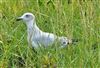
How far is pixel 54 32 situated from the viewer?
9.87 ft

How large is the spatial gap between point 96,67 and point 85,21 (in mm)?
410

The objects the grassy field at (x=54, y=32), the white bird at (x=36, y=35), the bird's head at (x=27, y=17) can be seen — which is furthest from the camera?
the bird's head at (x=27, y=17)

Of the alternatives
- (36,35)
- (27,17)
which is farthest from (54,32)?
(27,17)

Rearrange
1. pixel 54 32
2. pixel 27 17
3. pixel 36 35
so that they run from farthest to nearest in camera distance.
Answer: pixel 27 17 → pixel 36 35 → pixel 54 32

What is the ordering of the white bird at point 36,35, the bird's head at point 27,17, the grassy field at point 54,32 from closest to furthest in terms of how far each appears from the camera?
the grassy field at point 54,32 < the white bird at point 36,35 < the bird's head at point 27,17

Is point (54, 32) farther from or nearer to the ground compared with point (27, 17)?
farther from the ground

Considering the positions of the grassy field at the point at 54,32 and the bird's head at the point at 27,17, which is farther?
the bird's head at the point at 27,17

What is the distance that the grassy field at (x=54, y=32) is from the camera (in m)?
2.94

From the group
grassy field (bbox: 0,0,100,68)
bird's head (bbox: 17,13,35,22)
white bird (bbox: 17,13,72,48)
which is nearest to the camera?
grassy field (bbox: 0,0,100,68)

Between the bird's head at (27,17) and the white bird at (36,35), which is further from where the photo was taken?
the bird's head at (27,17)

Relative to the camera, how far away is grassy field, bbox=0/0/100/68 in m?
2.94

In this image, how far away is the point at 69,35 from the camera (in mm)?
2859

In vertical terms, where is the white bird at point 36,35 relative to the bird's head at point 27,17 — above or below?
below

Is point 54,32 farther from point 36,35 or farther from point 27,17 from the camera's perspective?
point 27,17
